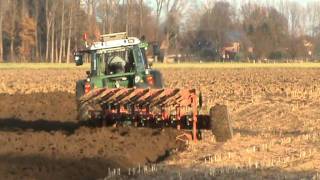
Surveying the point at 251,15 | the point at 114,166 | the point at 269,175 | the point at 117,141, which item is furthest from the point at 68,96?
the point at 251,15

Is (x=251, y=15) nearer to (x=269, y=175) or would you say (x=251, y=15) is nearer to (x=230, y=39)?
(x=230, y=39)

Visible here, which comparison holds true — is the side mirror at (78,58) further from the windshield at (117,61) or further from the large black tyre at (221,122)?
the large black tyre at (221,122)

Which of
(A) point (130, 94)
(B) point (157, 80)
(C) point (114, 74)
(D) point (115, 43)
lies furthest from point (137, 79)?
(A) point (130, 94)

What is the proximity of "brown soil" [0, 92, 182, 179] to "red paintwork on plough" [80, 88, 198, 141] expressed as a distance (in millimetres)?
369

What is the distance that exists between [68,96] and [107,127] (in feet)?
33.7

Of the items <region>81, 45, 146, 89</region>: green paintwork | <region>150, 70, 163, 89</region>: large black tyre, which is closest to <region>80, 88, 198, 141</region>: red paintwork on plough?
<region>81, 45, 146, 89</region>: green paintwork

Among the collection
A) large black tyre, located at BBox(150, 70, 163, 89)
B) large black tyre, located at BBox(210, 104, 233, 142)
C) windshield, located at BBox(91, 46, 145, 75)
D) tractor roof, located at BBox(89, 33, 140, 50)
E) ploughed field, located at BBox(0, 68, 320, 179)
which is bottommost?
ploughed field, located at BBox(0, 68, 320, 179)

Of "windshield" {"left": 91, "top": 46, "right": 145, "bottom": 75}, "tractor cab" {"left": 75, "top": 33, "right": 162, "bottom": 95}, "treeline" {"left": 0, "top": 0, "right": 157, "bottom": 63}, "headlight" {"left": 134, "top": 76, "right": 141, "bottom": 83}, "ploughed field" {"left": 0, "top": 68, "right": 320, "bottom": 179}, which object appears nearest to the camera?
"ploughed field" {"left": 0, "top": 68, "right": 320, "bottom": 179}

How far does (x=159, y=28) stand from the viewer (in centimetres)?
9306

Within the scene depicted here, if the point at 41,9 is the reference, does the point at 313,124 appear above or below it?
below

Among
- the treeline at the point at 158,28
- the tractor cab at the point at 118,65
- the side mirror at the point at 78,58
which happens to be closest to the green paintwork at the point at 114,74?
the tractor cab at the point at 118,65

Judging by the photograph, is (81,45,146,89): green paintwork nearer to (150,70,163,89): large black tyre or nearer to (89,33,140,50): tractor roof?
(89,33,140,50): tractor roof

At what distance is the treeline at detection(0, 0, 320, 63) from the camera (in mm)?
85938

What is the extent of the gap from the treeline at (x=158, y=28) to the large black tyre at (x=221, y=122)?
66505 mm
